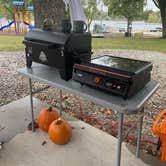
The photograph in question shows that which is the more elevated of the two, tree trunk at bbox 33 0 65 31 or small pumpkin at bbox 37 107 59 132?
tree trunk at bbox 33 0 65 31

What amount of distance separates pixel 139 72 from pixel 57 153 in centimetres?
104

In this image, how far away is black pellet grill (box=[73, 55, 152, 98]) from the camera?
99 centimetres

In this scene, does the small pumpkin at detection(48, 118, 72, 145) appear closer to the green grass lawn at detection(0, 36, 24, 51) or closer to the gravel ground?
the gravel ground

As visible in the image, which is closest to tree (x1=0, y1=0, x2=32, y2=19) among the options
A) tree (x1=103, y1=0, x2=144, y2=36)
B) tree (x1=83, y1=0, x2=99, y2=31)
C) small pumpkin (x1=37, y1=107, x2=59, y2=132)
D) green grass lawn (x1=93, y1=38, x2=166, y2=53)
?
tree (x1=83, y1=0, x2=99, y2=31)

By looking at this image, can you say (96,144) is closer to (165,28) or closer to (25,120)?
(25,120)

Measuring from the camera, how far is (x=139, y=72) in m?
1.04

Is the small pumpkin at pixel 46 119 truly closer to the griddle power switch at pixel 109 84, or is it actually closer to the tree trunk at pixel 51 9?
the griddle power switch at pixel 109 84

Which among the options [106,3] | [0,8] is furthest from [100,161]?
[0,8]

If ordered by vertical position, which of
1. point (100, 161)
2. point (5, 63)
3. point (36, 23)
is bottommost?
point (100, 161)

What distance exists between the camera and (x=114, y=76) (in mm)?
1011

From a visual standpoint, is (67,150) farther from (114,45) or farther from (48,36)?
(114,45)

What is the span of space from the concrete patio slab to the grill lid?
0.93 meters

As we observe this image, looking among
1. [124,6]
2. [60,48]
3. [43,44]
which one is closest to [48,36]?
[43,44]

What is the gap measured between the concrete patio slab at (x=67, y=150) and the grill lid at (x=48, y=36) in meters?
0.93
